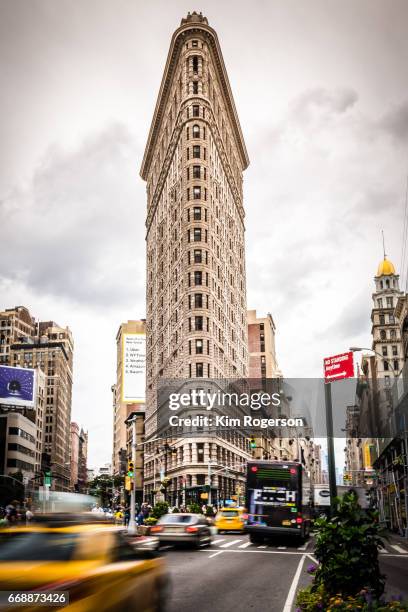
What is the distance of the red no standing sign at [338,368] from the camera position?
2034 cm

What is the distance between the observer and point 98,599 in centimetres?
Answer: 639

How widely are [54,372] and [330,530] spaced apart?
196m

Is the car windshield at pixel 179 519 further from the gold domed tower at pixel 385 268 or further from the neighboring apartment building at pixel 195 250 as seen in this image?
the gold domed tower at pixel 385 268

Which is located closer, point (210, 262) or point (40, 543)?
point (40, 543)

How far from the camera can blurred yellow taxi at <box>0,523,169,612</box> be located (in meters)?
5.87

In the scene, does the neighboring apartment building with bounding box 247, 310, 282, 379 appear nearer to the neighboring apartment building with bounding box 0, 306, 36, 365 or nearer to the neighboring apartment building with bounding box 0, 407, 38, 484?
the neighboring apartment building with bounding box 0, 407, 38, 484

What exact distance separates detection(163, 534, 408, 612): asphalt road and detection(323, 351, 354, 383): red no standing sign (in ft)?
19.3

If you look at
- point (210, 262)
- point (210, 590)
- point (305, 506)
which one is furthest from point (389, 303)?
point (210, 590)

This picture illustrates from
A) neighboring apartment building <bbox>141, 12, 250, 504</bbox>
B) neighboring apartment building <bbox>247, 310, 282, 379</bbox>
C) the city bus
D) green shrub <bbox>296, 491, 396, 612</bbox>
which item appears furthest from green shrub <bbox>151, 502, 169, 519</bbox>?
neighboring apartment building <bbox>247, 310, 282, 379</bbox>

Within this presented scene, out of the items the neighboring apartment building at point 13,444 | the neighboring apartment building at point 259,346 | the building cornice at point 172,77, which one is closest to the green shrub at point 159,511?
the building cornice at point 172,77

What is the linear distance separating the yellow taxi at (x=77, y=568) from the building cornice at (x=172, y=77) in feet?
324

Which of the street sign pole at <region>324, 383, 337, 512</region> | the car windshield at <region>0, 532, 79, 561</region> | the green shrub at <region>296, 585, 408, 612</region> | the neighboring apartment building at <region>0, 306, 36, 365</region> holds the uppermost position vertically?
the neighboring apartment building at <region>0, 306, 36, 365</region>

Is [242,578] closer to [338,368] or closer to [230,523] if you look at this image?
[338,368]

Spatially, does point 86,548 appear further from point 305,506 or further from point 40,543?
A: point 305,506
